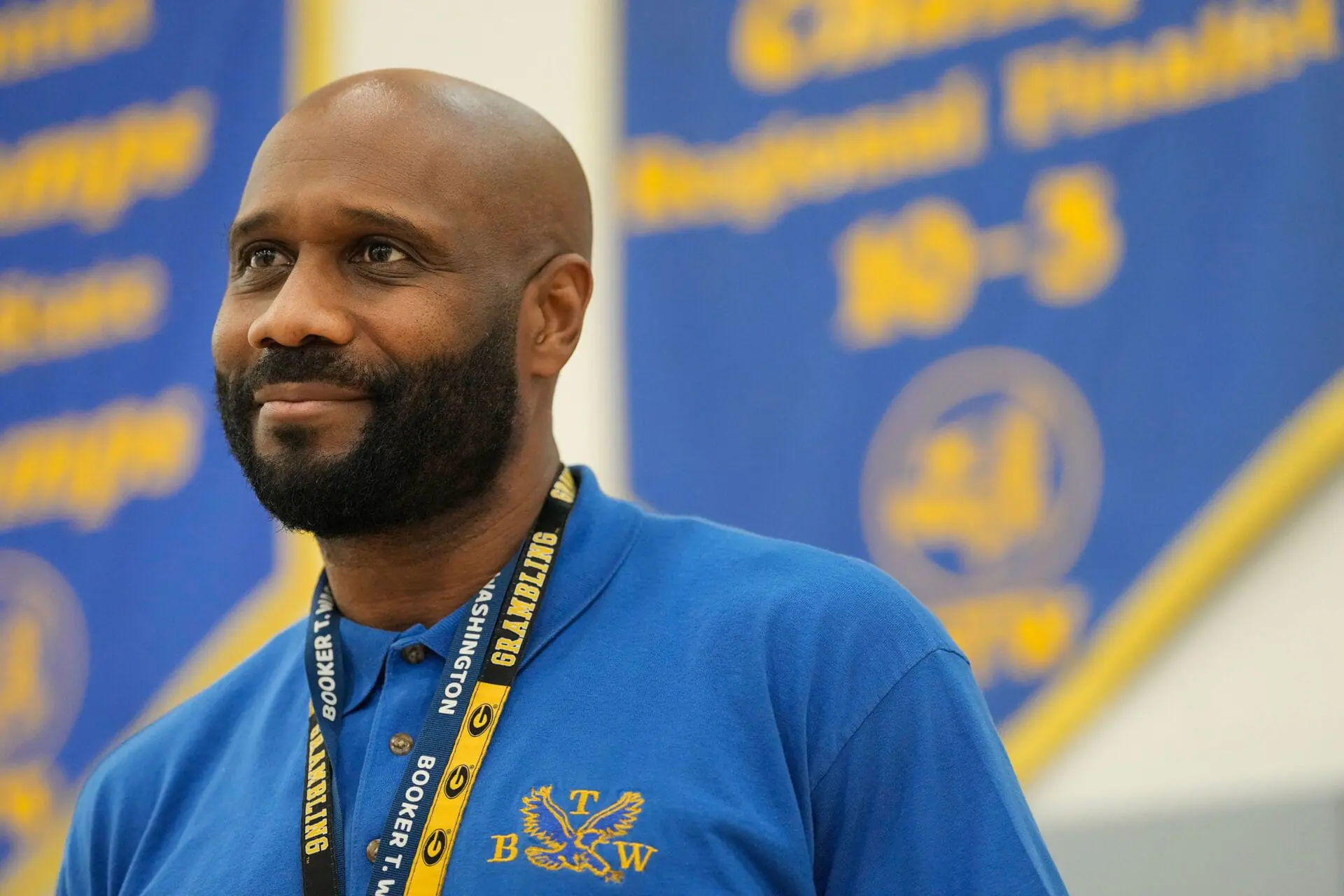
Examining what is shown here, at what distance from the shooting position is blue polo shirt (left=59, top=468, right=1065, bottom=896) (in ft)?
4.01

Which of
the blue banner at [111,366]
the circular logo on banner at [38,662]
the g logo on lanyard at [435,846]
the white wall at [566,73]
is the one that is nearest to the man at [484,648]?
the g logo on lanyard at [435,846]

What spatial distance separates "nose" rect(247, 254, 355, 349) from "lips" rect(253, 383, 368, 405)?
0.12 feet

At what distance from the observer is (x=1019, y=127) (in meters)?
2.84

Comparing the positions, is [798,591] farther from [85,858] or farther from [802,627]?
[85,858]

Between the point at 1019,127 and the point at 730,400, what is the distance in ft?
2.37

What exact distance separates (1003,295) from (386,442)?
5.54 feet

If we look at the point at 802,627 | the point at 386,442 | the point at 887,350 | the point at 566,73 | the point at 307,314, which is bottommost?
the point at 802,627

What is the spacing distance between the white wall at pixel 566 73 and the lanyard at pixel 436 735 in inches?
66.2

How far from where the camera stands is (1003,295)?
2.84m

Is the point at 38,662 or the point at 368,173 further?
the point at 38,662

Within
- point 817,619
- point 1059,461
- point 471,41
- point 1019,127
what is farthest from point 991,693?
point 471,41

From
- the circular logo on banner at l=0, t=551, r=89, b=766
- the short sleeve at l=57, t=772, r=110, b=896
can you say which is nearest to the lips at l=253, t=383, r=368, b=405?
the short sleeve at l=57, t=772, r=110, b=896

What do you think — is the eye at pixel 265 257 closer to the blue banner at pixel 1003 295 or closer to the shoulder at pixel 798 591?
the shoulder at pixel 798 591

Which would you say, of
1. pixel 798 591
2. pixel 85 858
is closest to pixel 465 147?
pixel 798 591
